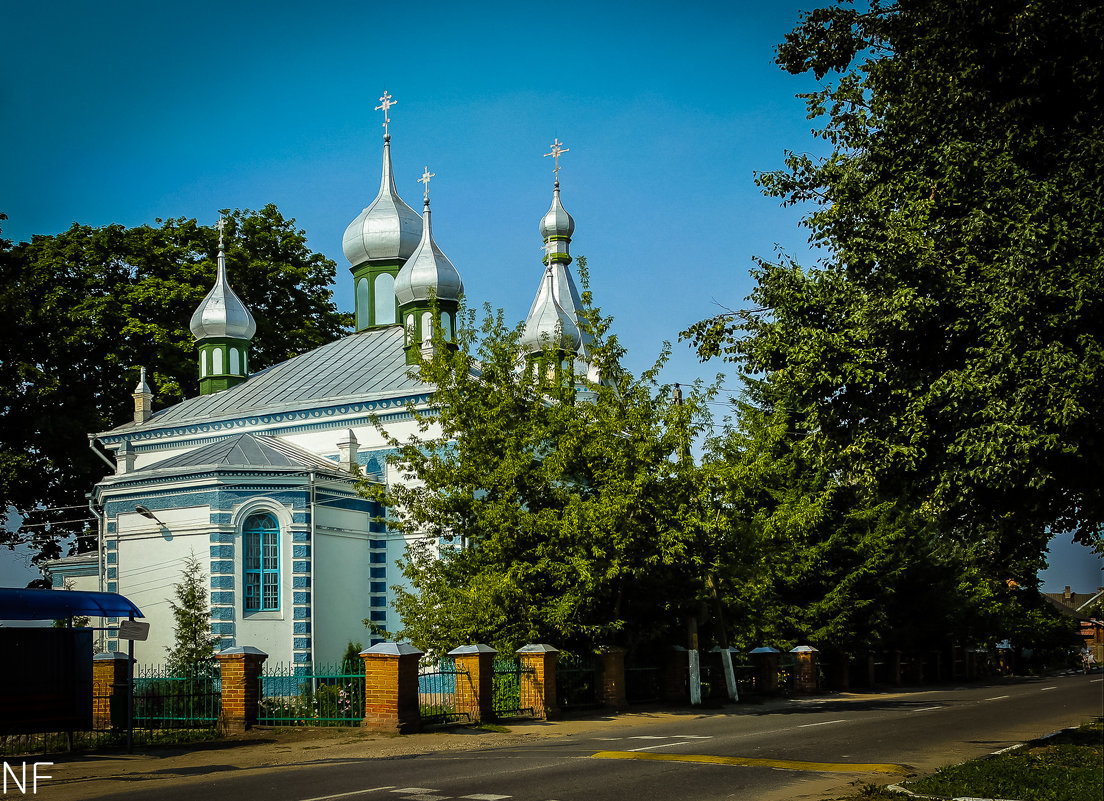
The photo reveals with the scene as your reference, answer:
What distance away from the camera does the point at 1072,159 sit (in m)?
12.2

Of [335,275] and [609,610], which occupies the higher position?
[335,275]

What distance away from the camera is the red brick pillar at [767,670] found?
29.4 metres

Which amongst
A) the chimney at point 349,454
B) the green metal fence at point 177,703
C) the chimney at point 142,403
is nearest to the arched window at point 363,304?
the chimney at point 142,403

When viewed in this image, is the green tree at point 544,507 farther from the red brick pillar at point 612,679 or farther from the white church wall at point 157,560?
the white church wall at point 157,560

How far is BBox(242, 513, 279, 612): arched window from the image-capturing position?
2834cm

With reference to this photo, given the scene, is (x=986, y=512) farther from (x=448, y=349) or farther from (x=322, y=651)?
(x=322, y=651)

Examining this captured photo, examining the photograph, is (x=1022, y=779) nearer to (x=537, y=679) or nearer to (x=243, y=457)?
(x=537, y=679)

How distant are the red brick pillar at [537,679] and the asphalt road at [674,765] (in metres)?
2.03

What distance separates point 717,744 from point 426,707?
6.94m

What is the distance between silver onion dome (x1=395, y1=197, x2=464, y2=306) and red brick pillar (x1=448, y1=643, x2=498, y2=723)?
57.2 ft

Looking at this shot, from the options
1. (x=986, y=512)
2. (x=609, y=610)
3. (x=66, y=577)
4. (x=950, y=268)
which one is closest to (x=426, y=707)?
(x=609, y=610)

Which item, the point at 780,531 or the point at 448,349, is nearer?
the point at 448,349

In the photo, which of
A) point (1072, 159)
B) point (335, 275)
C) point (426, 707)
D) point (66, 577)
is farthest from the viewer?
point (335, 275)

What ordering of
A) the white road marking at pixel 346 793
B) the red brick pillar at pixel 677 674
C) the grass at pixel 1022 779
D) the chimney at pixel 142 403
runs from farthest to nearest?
the chimney at pixel 142 403 < the red brick pillar at pixel 677 674 < the white road marking at pixel 346 793 < the grass at pixel 1022 779
